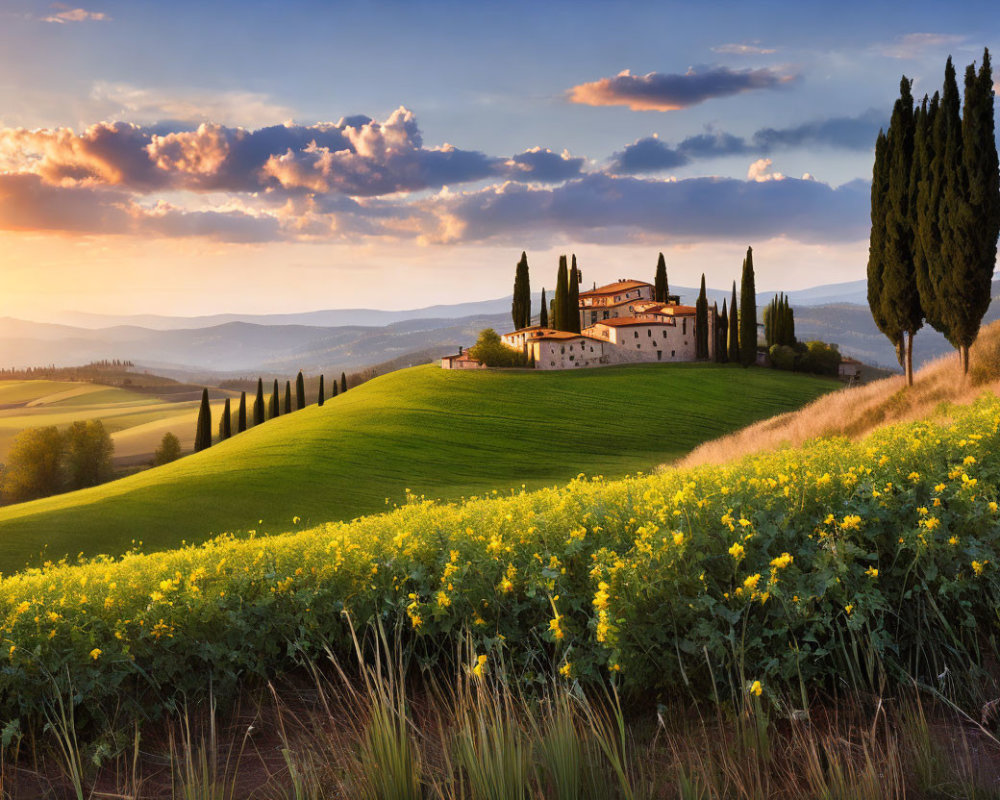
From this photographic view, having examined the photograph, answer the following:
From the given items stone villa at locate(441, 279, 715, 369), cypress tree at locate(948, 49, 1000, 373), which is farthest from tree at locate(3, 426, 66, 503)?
cypress tree at locate(948, 49, 1000, 373)

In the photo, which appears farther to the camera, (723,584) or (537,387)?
(537,387)

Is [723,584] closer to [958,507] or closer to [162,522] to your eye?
[958,507]

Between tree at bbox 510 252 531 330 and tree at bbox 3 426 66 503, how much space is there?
141 ft

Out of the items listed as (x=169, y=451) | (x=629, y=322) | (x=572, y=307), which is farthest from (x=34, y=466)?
(x=629, y=322)

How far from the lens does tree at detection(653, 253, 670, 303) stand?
286 feet

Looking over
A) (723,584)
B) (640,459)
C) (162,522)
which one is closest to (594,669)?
(723,584)

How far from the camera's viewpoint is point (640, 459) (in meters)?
40.7

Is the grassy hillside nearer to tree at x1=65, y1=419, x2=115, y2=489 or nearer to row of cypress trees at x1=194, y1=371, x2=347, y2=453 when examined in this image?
row of cypress trees at x1=194, y1=371, x2=347, y2=453

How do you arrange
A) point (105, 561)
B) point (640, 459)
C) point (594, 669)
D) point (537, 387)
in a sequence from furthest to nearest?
point (537, 387), point (640, 459), point (105, 561), point (594, 669)

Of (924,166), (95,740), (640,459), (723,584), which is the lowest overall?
(640,459)

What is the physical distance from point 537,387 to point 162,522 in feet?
120

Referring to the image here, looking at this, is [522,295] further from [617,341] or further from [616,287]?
[616,287]

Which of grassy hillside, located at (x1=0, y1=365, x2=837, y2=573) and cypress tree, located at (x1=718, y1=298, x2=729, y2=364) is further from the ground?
cypress tree, located at (x1=718, y1=298, x2=729, y2=364)

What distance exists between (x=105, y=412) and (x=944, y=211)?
456 feet
